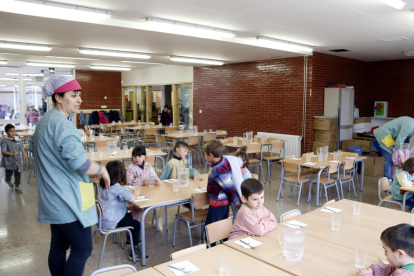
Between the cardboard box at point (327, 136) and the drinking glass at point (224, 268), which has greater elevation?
the cardboard box at point (327, 136)

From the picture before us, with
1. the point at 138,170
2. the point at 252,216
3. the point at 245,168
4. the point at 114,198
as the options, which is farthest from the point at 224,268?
the point at 138,170

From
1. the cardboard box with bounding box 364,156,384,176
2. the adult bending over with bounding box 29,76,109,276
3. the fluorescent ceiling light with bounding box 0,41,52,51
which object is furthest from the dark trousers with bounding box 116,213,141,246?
the cardboard box with bounding box 364,156,384,176

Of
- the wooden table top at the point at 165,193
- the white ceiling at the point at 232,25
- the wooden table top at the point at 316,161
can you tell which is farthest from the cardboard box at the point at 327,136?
the wooden table top at the point at 165,193

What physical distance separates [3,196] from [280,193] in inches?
203

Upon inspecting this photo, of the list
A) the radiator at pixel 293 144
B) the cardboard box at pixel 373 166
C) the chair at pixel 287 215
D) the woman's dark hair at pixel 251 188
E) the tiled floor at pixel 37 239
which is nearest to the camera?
the woman's dark hair at pixel 251 188

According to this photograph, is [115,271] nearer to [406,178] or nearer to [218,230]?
[218,230]

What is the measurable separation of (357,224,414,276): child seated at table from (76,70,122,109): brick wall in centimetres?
1555

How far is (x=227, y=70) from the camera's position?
37.3 feet

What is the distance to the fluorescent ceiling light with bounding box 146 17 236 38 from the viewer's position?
5598mm

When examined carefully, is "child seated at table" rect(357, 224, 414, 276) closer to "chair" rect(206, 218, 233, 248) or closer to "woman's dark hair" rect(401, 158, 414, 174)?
"chair" rect(206, 218, 233, 248)

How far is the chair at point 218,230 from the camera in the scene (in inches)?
106

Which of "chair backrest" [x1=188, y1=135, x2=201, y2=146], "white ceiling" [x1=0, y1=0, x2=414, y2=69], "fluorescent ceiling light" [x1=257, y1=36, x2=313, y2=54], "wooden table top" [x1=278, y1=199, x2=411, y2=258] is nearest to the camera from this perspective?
"wooden table top" [x1=278, y1=199, x2=411, y2=258]

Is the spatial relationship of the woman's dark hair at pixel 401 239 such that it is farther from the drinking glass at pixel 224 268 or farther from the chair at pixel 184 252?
the chair at pixel 184 252

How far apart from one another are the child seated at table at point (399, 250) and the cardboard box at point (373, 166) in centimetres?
680
